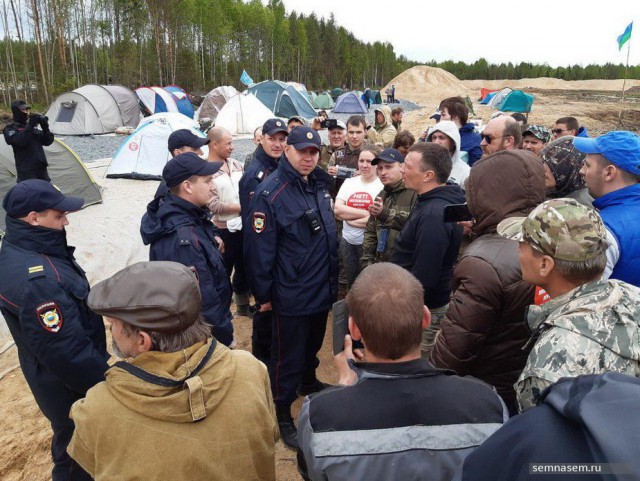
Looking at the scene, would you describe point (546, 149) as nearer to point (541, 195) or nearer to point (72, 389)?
point (541, 195)

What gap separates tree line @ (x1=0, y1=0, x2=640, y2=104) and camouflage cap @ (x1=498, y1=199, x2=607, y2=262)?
2725 centimetres

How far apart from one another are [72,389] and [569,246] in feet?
8.32

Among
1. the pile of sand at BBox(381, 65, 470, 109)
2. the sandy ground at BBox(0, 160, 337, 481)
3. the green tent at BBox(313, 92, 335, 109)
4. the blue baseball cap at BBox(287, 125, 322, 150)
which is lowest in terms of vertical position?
the sandy ground at BBox(0, 160, 337, 481)

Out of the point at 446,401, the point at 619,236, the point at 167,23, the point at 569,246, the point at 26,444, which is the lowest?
the point at 26,444

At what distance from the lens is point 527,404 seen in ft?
4.77

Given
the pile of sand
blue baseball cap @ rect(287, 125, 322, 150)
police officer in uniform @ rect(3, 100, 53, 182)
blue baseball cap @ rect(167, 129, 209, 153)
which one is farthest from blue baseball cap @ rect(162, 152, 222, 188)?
the pile of sand

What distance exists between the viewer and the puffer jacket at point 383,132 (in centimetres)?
707

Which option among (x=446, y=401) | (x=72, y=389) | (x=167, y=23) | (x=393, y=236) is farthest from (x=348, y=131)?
(x=167, y=23)

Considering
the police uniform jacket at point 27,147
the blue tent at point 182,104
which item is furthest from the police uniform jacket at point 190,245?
the blue tent at point 182,104

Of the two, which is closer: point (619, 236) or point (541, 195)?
point (541, 195)

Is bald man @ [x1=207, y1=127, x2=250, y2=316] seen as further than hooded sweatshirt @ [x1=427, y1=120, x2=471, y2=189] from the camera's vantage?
Yes

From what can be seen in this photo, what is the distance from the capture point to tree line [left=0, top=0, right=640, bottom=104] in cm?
2783

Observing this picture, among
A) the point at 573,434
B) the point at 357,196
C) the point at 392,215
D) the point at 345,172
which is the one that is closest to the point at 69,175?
the point at 345,172

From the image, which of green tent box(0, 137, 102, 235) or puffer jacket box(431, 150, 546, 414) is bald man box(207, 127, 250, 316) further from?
green tent box(0, 137, 102, 235)
